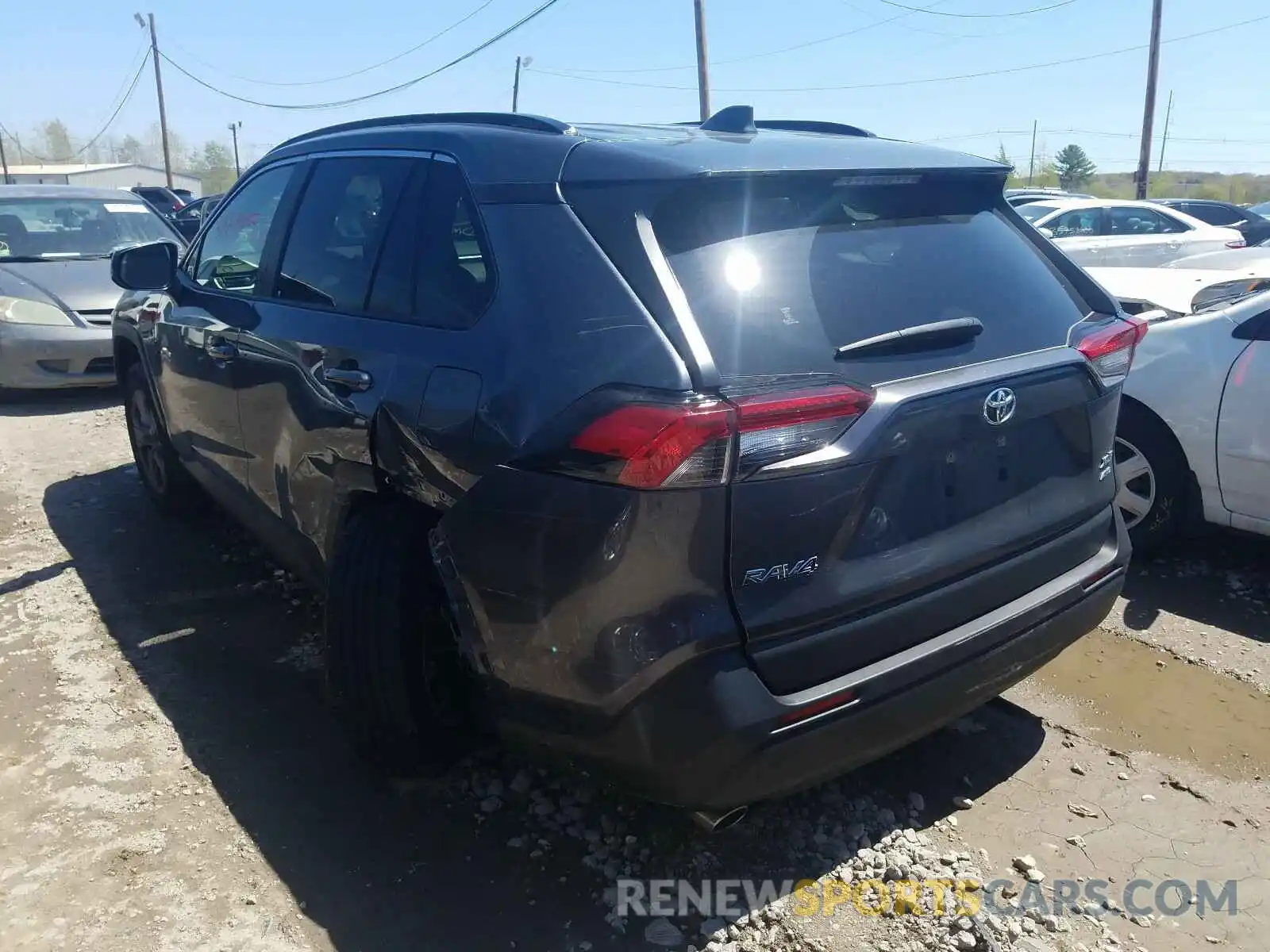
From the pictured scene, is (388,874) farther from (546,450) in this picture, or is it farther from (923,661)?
(923,661)

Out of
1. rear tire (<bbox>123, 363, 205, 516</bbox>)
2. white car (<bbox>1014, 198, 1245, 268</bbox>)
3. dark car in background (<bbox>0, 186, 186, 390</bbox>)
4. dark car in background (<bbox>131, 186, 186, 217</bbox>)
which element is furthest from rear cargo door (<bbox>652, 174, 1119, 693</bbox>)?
dark car in background (<bbox>131, 186, 186, 217</bbox>)

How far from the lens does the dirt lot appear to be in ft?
7.98

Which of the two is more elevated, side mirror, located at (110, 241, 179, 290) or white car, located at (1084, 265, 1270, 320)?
side mirror, located at (110, 241, 179, 290)

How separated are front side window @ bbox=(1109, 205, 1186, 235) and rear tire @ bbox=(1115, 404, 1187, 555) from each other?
10.4 metres

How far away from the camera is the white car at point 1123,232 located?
12766mm

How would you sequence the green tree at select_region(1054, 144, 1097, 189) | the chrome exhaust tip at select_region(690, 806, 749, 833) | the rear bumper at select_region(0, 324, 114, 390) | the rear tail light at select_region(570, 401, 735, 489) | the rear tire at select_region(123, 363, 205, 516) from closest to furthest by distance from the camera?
the rear tail light at select_region(570, 401, 735, 489) → the chrome exhaust tip at select_region(690, 806, 749, 833) → the rear tire at select_region(123, 363, 205, 516) → the rear bumper at select_region(0, 324, 114, 390) → the green tree at select_region(1054, 144, 1097, 189)

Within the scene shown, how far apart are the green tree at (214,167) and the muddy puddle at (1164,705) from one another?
9377cm

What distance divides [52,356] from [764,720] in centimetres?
769

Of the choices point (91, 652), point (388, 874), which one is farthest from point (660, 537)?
point (91, 652)

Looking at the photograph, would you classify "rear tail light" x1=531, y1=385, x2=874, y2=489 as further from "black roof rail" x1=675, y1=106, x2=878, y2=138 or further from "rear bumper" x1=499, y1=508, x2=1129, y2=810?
"black roof rail" x1=675, y1=106, x2=878, y2=138

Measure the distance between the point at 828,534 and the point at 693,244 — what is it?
687 millimetres

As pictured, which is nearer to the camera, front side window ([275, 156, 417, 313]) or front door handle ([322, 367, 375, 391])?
front door handle ([322, 367, 375, 391])

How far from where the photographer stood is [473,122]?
9.31 ft

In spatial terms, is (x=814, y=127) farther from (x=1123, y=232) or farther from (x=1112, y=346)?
(x=1123, y=232)
